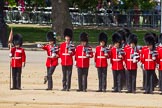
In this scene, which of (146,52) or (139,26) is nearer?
(146,52)

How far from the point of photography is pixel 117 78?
22.0 metres

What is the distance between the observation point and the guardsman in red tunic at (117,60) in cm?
2175

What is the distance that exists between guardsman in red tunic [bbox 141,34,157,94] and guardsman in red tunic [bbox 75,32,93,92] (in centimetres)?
158

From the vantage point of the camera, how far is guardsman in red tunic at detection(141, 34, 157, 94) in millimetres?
21406

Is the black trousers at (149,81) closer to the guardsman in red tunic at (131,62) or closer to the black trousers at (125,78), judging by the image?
the guardsman in red tunic at (131,62)

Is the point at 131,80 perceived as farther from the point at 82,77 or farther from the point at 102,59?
the point at 82,77

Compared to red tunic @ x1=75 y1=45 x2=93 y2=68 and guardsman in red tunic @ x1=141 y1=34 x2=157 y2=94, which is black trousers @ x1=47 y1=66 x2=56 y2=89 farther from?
guardsman in red tunic @ x1=141 y1=34 x2=157 y2=94

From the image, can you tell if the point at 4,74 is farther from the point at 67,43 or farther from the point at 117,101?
the point at 117,101

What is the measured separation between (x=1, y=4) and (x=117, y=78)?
18.0 m

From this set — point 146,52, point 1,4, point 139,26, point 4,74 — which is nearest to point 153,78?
point 146,52

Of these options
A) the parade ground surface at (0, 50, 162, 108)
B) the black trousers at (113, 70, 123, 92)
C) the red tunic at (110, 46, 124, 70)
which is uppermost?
the red tunic at (110, 46, 124, 70)

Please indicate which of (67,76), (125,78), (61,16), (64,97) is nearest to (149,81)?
(125,78)

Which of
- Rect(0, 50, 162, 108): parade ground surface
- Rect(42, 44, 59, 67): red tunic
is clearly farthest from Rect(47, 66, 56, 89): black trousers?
Rect(0, 50, 162, 108): parade ground surface

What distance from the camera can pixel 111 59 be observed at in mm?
21922
